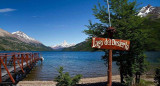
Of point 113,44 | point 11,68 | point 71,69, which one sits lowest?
point 71,69

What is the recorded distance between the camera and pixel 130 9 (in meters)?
14.4

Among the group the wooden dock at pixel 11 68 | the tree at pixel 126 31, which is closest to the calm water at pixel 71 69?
the wooden dock at pixel 11 68

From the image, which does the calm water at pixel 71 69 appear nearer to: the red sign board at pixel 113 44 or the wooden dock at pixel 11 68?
the wooden dock at pixel 11 68

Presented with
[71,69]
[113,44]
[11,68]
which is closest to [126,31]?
[113,44]

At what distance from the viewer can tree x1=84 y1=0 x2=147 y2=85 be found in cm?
1219

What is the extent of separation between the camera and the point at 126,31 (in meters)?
12.2

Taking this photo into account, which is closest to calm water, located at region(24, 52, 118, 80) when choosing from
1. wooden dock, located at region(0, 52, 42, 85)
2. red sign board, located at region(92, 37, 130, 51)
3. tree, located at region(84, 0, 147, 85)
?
wooden dock, located at region(0, 52, 42, 85)

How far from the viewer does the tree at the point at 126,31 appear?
12.2 m

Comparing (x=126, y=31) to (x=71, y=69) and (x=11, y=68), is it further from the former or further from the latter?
(x=71, y=69)

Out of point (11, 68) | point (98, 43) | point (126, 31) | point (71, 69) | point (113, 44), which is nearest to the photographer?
point (98, 43)

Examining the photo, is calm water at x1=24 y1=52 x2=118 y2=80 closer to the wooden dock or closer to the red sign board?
the wooden dock

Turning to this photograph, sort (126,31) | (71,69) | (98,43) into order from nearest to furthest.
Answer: (98,43)
(126,31)
(71,69)

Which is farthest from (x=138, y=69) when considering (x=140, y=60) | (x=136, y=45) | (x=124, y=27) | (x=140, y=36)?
(x=124, y=27)

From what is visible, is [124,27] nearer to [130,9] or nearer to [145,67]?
[130,9]
